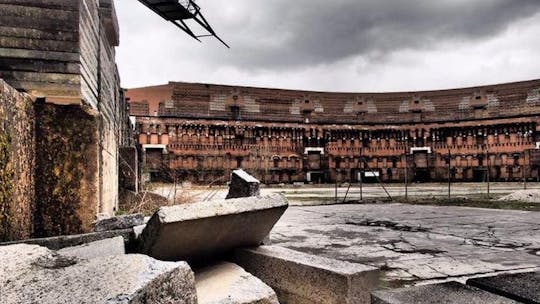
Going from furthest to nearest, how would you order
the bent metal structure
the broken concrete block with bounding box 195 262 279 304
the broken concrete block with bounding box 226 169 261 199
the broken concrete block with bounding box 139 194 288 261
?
the bent metal structure, the broken concrete block with bounding box 226 169 261 199, the broken concrete block with bounding box 139 194 288 261, the broken concrete block with bounding box 195 262 279 304

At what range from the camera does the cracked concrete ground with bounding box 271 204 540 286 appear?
368 centimetres

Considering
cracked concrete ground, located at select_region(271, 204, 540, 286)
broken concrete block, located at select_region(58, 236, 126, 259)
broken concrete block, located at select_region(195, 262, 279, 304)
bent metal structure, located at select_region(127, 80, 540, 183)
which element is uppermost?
bent metal structure, located at select_region(127, 80, 540, 183)

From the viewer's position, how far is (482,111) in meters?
39.7

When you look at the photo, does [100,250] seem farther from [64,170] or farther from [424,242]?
[424,242]

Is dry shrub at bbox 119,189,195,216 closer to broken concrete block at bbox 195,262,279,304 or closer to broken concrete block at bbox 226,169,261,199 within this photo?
broken concrete block at bbox 226,169,261,199

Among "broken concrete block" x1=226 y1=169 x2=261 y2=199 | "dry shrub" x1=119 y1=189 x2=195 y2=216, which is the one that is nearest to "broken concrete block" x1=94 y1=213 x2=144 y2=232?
"broken concrete block" x1=226 y1=169 x2=261 y2=199

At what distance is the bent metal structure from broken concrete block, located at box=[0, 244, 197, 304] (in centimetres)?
3195

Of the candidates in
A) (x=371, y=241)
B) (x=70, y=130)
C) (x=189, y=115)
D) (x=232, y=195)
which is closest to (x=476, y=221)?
(x=371, y=241)

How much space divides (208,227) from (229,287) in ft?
1.53

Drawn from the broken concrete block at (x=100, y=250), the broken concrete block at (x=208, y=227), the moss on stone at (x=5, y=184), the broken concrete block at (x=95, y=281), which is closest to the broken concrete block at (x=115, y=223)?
the moss on stone at (x=5, y=184)

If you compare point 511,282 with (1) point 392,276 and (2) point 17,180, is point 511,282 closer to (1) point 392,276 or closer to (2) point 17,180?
(1) point 392,276

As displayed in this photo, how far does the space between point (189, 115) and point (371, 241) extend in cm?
3341

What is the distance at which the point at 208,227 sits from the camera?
2.64m

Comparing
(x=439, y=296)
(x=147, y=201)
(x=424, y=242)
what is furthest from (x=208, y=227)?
(x=147, y=201)
